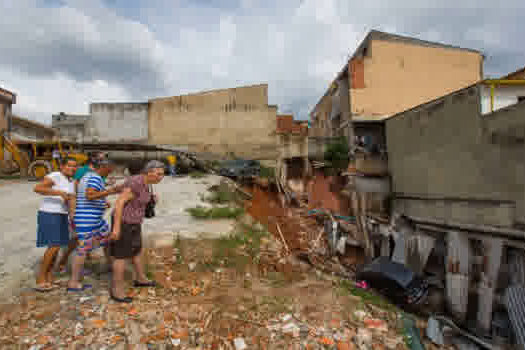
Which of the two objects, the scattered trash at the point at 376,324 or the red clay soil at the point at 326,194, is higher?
the red clay soil at the point at 326,194

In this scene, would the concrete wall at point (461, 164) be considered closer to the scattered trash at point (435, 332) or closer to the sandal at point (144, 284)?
the scattered trash at point (435, 332)

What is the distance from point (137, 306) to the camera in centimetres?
262

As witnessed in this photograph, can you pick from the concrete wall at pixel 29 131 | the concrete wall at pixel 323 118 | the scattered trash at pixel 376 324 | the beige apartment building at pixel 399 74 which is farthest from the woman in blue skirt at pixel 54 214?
the concrete wall at pixel 29 131

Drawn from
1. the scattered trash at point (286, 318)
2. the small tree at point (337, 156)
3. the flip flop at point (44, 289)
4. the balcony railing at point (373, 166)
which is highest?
the small tree at point (337, 156)

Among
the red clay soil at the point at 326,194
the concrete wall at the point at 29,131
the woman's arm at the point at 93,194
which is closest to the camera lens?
the woman's arm at the point at 93,194

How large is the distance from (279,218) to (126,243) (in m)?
7.11

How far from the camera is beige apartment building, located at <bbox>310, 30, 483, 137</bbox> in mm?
12406

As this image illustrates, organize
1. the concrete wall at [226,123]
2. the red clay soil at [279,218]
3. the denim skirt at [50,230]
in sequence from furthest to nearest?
1. the concrete wall at [226,123]
2. the red clay soil at [279,218]
3. the denim skirt at [50,230]

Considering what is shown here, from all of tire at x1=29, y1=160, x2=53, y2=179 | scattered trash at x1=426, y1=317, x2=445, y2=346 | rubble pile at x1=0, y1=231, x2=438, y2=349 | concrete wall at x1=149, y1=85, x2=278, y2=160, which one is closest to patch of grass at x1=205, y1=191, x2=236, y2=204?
rubble pile at x1=0, y1=231, x2=438, y2=349

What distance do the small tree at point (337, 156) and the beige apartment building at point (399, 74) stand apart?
98cm

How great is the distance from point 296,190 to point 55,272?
10967mm

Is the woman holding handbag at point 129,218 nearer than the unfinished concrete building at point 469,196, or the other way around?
the woman holding handbag at point 129,218

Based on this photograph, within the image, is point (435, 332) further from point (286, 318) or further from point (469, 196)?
point (469, 196)

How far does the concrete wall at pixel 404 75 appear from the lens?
12.4m
